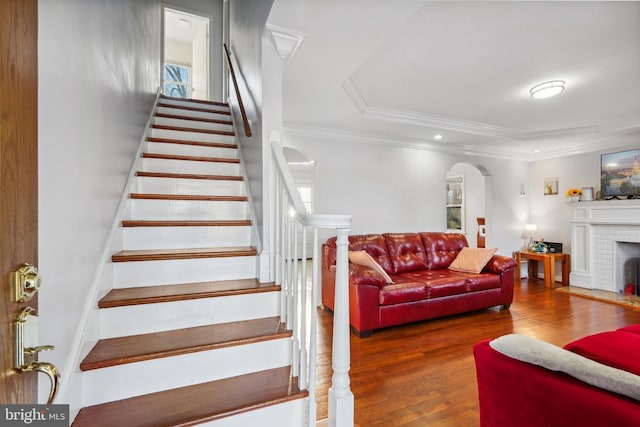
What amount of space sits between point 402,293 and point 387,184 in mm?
1955

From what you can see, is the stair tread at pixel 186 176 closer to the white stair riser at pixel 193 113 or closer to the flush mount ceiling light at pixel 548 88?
the white stair riser at pixel 193 113

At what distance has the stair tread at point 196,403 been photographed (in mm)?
1160

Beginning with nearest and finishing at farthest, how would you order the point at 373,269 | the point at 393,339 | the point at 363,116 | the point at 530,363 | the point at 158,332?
1. the point at 530,363
2. the point at 158,332
3. the point at 393,339
4. the point at 373,269
5. the point at 363,116

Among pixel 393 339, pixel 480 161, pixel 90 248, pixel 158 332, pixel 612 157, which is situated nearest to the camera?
pixel 90 248

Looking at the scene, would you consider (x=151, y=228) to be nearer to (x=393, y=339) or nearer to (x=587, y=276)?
(x=393, y=339)

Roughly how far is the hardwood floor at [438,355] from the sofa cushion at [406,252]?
80cm

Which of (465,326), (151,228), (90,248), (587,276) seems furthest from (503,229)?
(90,248)

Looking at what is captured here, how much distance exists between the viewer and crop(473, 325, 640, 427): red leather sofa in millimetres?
894

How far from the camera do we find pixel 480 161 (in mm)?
5395

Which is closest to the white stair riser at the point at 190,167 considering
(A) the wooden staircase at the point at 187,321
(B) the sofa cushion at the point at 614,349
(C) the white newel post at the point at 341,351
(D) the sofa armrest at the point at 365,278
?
(A) the wooden staircase at the point at 187,321

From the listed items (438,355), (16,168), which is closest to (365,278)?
(438,355)

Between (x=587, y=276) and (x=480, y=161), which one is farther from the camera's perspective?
(x=480, y=161)

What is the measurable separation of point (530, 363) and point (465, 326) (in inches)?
92.7

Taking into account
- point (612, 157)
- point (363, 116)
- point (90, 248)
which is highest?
point (363, 116)
